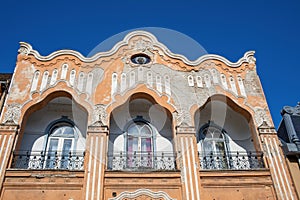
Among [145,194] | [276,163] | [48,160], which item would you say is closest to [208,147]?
[276,163]

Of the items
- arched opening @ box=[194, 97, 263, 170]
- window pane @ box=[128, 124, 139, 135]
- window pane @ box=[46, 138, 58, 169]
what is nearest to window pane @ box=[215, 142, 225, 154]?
arched opening @ box=[194, 97, 263, 170]

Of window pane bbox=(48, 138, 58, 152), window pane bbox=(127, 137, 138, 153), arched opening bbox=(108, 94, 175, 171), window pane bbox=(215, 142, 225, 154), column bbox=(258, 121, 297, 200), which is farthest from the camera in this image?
window pane bbox=(215, 142, 225, 154)

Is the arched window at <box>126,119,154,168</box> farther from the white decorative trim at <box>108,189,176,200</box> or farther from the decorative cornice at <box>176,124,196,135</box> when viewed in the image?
the decorative cornice at <box>176,124,196,135</box>

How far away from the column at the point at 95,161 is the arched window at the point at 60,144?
0.87 metres

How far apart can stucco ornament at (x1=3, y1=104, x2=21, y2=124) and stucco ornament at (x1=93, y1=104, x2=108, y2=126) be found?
9.43 ft

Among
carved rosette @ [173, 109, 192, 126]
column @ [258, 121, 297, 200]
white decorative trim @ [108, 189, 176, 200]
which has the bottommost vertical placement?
white decorative trim @ [108, 189, 176, 200]

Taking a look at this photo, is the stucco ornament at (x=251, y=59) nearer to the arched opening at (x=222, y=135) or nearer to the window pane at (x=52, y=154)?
the arched opening at (x=222, y=135)

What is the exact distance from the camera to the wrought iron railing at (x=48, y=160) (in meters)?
11.1

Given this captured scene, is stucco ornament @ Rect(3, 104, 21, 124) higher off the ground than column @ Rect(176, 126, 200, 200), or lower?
higher

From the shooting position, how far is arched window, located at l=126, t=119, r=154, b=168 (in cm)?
1177

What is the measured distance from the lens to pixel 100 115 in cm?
1198

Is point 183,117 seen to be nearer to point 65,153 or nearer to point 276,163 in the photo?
point 276,163

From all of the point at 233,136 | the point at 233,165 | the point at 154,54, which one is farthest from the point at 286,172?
the point at 154,54

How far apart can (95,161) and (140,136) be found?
271 centimetres
